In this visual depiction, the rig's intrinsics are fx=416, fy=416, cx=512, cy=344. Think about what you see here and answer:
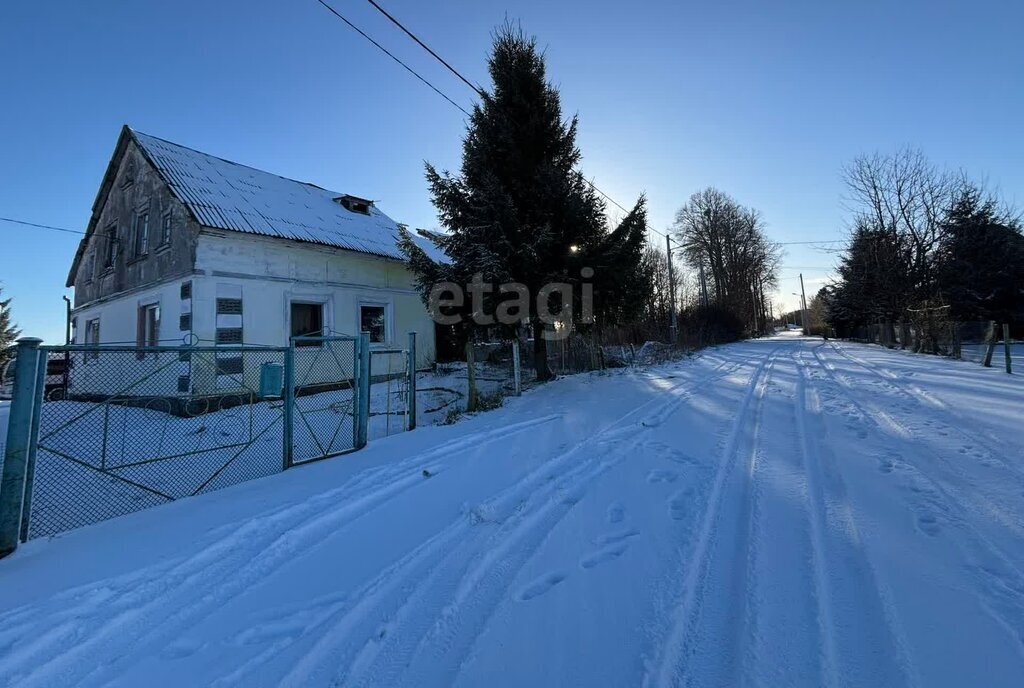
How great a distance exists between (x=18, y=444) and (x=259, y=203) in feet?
36.3

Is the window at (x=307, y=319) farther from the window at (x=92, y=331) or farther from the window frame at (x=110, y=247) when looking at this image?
the window at (x=92, y=331)

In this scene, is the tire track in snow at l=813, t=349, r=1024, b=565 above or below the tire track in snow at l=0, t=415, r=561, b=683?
above

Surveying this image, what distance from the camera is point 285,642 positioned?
2.12m

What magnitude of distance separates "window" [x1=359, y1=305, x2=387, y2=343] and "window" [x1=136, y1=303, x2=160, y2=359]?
5.39 metres

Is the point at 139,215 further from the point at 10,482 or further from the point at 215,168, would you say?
the point at 10,482

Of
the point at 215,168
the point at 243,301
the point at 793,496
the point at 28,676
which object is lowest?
the point at 28,676

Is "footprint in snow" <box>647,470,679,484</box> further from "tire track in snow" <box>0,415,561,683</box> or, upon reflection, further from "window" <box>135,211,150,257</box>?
"window" <box>135,211,150,257</box>

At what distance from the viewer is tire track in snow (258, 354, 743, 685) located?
76.9 inches

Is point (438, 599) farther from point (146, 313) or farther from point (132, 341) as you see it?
point (132, 341)

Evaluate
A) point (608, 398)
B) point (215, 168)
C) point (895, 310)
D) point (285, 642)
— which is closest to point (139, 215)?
point (215, 168)

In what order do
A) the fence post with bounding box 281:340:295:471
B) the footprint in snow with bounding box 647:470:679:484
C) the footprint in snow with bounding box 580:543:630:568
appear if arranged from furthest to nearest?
the fence post with bounding box 281:340:295:471, the footprint in snow with bounding box 647:470:679:484, the footprint in snow with bounding box 580:543:630:568

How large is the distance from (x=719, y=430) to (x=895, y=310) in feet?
74.3

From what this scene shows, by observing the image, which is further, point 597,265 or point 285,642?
point 597,265

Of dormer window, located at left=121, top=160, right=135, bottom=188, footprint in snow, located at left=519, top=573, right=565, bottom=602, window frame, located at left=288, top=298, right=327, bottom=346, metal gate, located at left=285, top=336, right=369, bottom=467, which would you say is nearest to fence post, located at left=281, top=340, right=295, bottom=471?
metal gate, located at left=285, top=336, right=369, bottom=467
